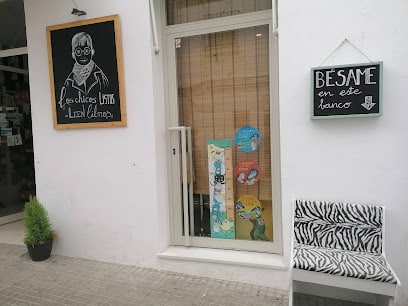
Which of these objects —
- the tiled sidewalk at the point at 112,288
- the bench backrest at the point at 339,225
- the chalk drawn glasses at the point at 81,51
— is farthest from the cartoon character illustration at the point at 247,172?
the chalk drawn glasses at the point at 81,51

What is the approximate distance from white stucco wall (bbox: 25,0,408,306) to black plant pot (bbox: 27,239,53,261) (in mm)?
173

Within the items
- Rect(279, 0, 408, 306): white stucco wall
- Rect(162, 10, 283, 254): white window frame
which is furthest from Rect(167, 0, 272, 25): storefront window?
Rect(279, 0, 408, 306): white stucco wall

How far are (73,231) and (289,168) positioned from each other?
270cm

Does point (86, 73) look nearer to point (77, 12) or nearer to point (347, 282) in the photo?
point (77, 12)

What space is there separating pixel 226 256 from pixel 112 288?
118 centimetres

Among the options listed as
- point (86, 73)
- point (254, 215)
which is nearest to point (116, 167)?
point (86, 73)

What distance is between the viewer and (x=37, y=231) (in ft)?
12.6

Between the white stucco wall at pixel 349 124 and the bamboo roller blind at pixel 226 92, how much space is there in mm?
420

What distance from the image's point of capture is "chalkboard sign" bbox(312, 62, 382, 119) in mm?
2703

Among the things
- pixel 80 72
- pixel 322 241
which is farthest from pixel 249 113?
pixel 80 72

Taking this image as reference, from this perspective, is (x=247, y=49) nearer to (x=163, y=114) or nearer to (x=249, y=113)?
(x=249, y=113)

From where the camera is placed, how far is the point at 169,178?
12.4ft

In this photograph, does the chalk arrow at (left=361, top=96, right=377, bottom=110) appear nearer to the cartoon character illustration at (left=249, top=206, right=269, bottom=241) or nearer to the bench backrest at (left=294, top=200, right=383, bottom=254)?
the bench backrest at (left=294, top=200, right=383, bottom=254)

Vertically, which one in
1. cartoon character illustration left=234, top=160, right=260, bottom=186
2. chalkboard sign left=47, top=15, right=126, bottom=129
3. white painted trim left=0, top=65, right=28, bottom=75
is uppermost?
white painted trim left=0, top=65, right=28, bottom=75
